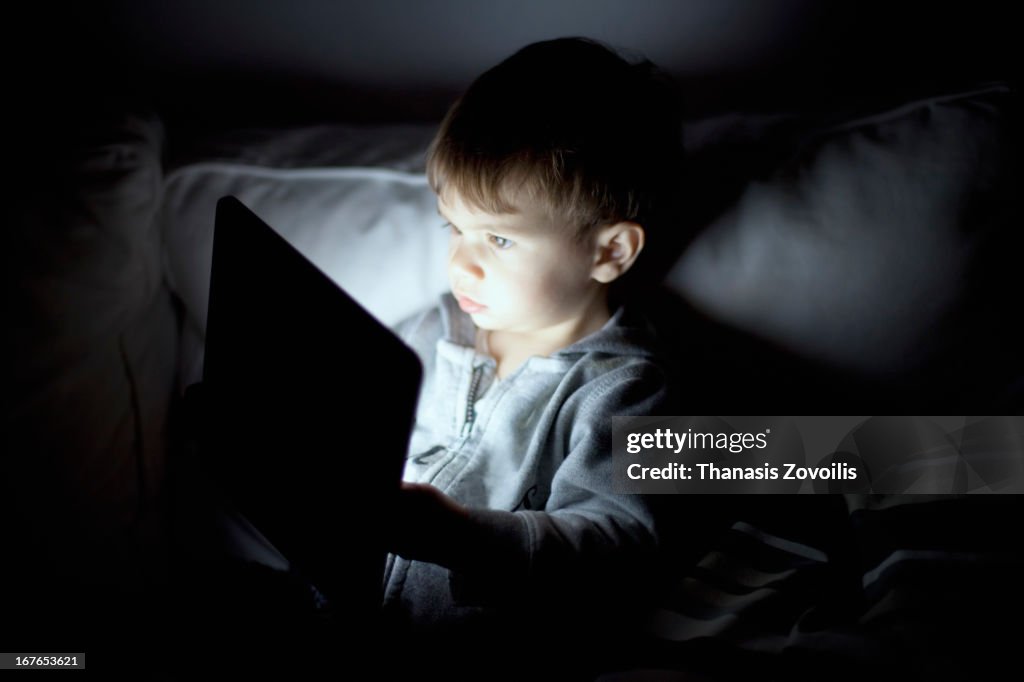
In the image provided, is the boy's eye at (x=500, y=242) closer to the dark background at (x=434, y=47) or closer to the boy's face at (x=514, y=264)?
the boy's face at (x=514, y=264)

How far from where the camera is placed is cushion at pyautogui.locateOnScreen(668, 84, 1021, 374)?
0.84 meters

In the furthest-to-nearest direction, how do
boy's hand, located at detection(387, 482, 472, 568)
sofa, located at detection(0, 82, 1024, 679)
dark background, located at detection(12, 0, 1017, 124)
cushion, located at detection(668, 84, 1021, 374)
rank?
1. dark background, located at detection(12, 0, 1017, 124)
2. cushion, located at detection(668, 84, 1021, 374)
3. sofa, located at detection(0, 82, 1024, 679)
4. boy's hand, located at detection(387, 482, 472, 568)

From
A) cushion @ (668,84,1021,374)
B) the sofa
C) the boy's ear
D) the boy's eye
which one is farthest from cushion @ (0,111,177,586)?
cushion @ (668,84,1021,374)

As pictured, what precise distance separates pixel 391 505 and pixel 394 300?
0.46 metres

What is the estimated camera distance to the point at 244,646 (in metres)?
0.75

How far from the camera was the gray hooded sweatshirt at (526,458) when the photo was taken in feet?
2.25

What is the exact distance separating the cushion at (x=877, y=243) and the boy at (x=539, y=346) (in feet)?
0.44

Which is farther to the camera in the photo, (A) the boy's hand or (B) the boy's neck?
(B) the boy's neck

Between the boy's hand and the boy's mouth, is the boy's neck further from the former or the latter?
the boy's hand

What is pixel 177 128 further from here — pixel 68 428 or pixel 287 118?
pixel 68 428

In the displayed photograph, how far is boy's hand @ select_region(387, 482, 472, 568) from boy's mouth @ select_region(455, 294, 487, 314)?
25cm

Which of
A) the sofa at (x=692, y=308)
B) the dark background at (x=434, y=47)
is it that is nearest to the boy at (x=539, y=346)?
the sofa at (x=692, y=308)

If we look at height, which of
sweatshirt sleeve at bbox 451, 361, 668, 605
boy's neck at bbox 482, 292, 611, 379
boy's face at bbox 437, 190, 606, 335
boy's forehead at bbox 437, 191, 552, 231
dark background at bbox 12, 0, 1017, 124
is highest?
dark background at bbox 12, 0, 1017, 124

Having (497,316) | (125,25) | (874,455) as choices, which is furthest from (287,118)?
(874,455)
